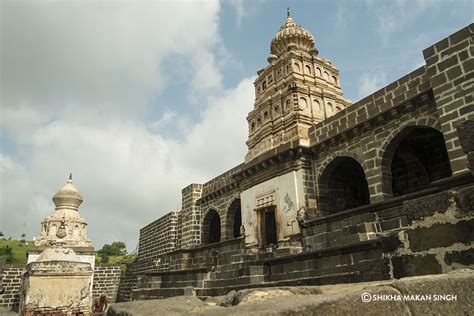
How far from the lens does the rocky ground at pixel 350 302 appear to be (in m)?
1.61

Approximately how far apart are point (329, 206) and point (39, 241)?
677 inches

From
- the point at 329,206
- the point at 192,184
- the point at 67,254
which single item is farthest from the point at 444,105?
the point at 192,184

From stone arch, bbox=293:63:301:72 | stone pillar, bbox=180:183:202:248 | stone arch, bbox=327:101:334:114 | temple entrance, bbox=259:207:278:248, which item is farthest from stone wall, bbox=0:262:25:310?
stone arch, bbox=327:101:334:114

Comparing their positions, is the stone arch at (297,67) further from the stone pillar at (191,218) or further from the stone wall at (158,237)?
the stone wall at (158,237)

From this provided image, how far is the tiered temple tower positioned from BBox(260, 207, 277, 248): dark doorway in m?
2.41

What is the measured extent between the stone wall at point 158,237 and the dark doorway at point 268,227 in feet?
24.6

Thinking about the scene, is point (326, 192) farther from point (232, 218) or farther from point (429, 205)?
point (429, 205)

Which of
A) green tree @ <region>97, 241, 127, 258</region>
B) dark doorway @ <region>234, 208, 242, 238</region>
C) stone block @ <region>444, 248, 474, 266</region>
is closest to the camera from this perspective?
stone block @ <region>444, 248, 474, 266</region>

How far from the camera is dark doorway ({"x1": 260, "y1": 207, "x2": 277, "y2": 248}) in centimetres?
1207

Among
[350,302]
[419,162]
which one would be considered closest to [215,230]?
[419,162]

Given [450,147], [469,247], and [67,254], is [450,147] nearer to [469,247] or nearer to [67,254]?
[469,247]

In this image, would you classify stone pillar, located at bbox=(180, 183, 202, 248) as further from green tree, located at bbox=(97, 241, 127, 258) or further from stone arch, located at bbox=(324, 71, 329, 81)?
green tree, located at bbox=(97, 241, 127, 258)

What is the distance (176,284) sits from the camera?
11812 millimetres

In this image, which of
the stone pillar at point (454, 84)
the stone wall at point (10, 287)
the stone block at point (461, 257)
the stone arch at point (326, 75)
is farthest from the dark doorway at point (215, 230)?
the stone block at point (461, 257)
